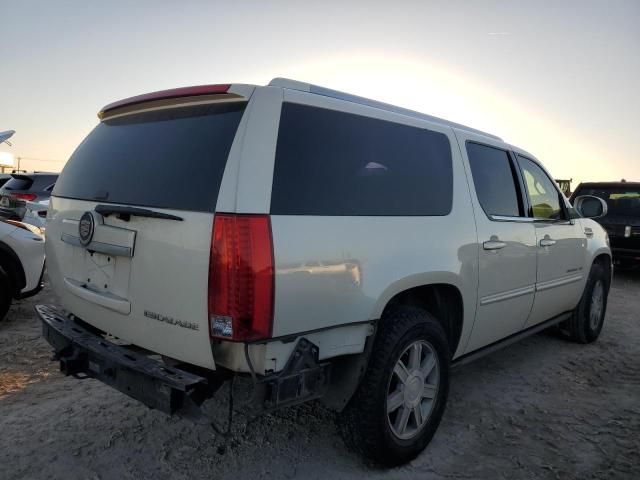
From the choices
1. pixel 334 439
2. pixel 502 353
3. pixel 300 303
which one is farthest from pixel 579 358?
pixel 300 303

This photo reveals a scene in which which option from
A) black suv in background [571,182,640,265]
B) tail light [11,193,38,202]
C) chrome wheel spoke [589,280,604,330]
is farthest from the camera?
black suv in background [571,182,640,265]

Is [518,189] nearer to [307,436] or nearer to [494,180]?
[494,180]

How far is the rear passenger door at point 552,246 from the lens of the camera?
391 centimetres

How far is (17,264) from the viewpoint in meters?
4.85

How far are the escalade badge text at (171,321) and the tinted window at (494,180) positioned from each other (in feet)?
6.99

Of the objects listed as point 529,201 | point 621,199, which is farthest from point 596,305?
point 621,199

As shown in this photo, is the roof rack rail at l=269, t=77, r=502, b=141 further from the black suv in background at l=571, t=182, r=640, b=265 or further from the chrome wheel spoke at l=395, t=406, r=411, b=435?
the black suv in background at l=571, t=182, r=640, b=265

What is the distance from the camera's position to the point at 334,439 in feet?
9.75

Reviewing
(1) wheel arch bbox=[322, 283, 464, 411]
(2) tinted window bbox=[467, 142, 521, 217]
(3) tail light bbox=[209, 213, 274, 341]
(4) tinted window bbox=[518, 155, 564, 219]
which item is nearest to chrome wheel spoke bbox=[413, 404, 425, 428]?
(1) wheel arch bbox=[322, 283, 464, 411]

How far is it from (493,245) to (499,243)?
9cm

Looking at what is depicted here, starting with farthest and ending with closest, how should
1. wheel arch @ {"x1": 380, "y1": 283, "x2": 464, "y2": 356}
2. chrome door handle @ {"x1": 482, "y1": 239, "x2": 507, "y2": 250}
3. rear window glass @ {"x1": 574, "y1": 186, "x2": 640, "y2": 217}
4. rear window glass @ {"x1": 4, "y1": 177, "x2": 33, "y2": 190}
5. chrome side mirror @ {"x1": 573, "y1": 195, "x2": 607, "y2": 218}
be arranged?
rear window glass @ {"x1": 574, "y1": 186, "x2": 640, "y2": 217}, rear window glass @ {"x1": 4, "y1": 177, "x2": 33, "y2": 190}, chrome side mirror @ {"x1": 573, "y1": 195, "x2": 607, "y2": 218}, chrome door handle @ {"x1": 482, "y1": 239, "x2": 507, "y2": 250}, wheel arch @ {"x1": 380, "y1": 283, "x2": 464, "y2": 356}

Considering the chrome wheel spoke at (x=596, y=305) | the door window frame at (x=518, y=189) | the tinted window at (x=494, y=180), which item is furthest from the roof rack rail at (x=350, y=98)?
the chrome wheel spoke at (x=596, y=305)

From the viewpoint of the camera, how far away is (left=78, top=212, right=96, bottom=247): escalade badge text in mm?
2447

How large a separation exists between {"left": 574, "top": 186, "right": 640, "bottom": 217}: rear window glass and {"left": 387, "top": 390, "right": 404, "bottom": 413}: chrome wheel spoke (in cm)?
837
